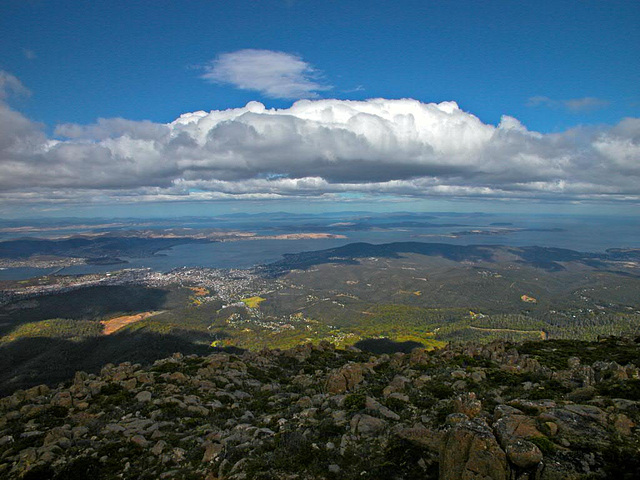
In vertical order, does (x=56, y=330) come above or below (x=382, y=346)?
below

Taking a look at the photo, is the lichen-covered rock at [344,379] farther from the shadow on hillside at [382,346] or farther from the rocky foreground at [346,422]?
the shadow on hillside at [382,346]

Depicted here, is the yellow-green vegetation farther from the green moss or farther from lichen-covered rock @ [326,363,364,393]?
the green moss

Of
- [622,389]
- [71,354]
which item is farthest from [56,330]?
[622,389]

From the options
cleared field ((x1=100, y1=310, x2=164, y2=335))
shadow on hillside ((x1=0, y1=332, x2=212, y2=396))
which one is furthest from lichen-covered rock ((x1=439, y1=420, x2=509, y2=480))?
cleared field ((x1=100, y1=310, x2=164, y2=335))

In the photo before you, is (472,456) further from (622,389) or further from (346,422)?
(622,389)

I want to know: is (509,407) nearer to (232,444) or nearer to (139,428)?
(232,444)

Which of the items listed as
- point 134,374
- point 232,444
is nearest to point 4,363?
point 134,374
